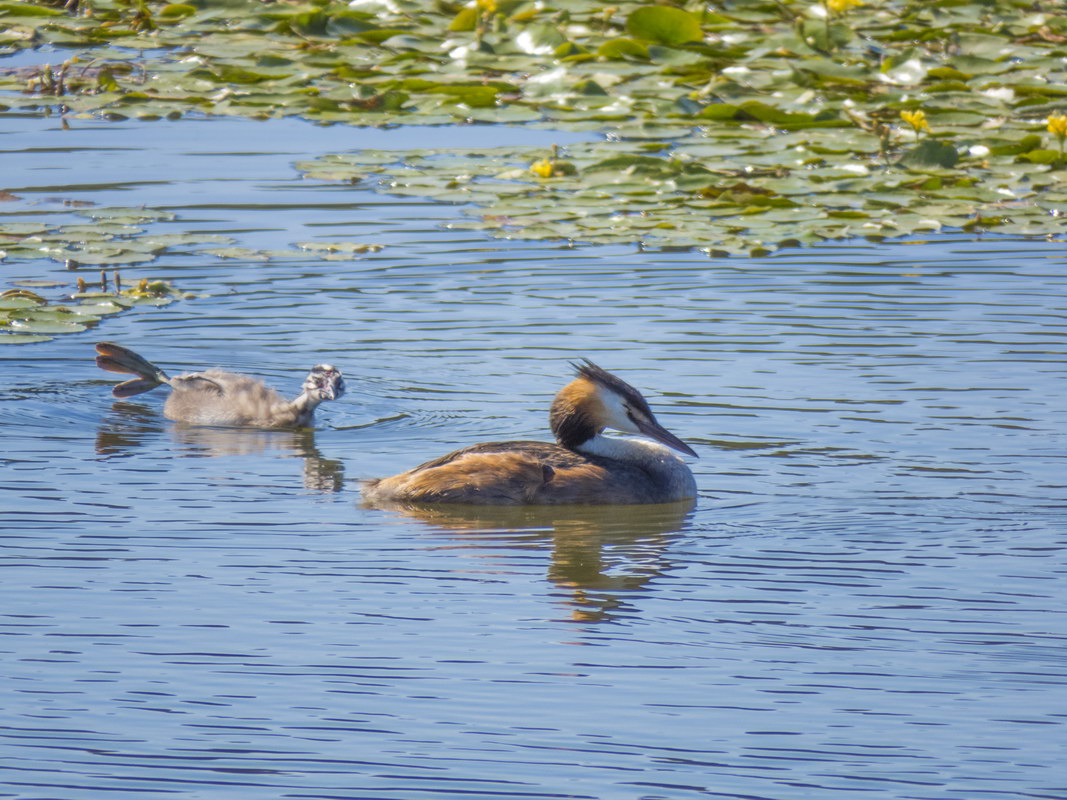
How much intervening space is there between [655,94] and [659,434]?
26.2 feet

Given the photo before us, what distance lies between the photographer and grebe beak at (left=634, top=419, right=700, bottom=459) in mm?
8312

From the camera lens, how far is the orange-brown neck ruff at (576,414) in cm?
847

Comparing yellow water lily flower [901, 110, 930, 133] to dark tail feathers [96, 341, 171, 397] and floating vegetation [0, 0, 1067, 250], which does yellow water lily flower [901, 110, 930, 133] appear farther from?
dark tail feathers [96, 341, 171, 397]

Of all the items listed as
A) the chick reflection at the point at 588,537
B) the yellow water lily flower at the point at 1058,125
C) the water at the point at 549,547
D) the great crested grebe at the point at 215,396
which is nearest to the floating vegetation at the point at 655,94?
the yellow water lily flower at the point at 1058,125

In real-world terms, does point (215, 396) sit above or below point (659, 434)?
below

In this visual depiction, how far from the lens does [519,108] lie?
1556 cm

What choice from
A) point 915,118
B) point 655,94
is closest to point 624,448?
point 915,118

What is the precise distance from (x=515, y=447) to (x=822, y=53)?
9.64 metres

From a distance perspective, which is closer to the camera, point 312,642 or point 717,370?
point 312,642

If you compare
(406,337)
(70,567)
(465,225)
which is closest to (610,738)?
(70,567)

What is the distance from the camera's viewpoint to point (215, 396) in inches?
379

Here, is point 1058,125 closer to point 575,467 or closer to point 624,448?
point 624,448

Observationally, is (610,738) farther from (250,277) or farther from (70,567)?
(250,277)

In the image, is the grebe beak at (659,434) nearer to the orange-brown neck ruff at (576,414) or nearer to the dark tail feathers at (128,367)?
the orange-brown neck ruff at (576,414)
